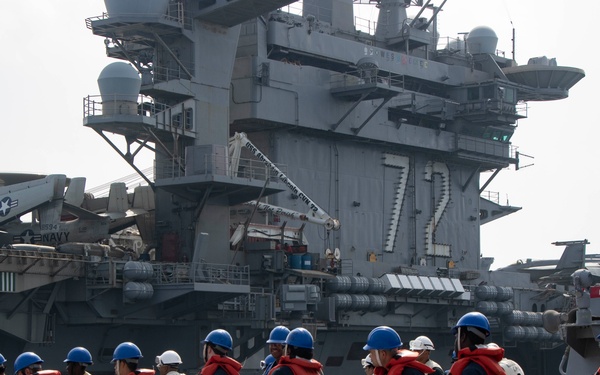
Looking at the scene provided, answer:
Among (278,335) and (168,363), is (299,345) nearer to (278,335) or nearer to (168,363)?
(168,363)

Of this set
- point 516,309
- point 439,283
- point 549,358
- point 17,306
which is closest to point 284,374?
point 17,306

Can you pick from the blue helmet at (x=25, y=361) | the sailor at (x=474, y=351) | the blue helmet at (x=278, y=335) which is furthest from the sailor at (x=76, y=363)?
the sailor at (x=474, y=351)

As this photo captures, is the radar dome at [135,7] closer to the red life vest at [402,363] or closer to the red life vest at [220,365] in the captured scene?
the red life vest at [220,365]

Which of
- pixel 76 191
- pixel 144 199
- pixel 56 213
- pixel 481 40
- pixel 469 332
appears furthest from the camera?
pixel 481 40

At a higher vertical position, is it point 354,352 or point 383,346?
point 383,346

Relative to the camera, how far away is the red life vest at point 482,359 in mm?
9484

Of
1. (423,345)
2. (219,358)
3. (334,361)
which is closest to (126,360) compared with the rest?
(219,358)

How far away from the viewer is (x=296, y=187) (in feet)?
144

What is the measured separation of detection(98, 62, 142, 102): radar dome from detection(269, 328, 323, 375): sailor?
88.1ft

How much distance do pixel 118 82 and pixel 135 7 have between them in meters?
2.72

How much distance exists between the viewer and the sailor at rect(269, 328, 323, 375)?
1083 centimetres

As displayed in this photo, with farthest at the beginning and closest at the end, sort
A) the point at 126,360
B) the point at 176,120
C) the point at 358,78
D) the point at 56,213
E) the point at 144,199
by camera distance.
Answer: the point at 358,78 < the point at 144,199 < the point at 176,120 < the point at 56,213 < the point at 126,360

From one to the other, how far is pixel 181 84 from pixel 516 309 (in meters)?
21.1

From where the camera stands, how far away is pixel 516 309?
51.6 m
